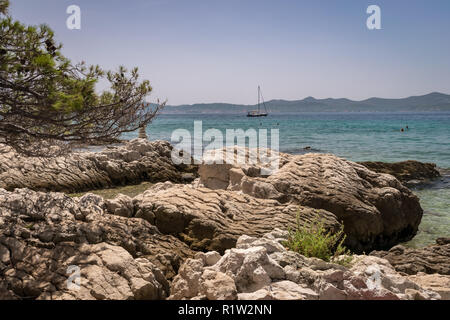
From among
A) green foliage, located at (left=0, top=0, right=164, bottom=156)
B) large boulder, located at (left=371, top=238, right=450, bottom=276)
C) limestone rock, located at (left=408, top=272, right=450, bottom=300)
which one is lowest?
large boulder, located at (left=371, top=238, right=450, bottom=276)

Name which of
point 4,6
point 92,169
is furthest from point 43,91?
point 92,169

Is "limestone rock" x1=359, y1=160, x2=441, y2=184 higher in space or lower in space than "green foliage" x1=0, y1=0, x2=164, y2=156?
lower

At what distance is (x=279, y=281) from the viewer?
4.76 metres

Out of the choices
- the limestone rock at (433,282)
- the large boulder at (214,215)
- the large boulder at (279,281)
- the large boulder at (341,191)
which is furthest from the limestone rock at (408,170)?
the large boulder at (279,281)

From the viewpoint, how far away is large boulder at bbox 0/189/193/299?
4418 mm

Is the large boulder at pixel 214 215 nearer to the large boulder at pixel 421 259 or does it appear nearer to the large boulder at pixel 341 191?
the large boulder at pixel 341 191

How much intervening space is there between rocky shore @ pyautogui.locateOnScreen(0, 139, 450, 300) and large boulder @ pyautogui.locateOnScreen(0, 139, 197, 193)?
1.22 meters

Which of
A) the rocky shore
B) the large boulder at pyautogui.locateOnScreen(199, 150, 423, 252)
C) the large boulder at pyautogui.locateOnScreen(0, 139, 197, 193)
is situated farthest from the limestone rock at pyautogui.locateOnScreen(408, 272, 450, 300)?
the large boulder at pyautogui.locateOnScreen(0, 139, 197, 193)

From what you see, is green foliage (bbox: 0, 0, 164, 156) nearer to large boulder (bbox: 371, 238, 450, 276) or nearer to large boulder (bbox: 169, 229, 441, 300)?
large boulder (bbox: 169, 229, 441, 300)

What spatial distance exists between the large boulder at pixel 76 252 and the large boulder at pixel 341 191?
150 inches

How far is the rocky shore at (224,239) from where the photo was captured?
454 centimetres

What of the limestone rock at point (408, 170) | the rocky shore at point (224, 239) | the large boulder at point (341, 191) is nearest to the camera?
the rocky shore at point (224, 239)

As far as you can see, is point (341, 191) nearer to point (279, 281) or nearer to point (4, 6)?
point (279, 281)
